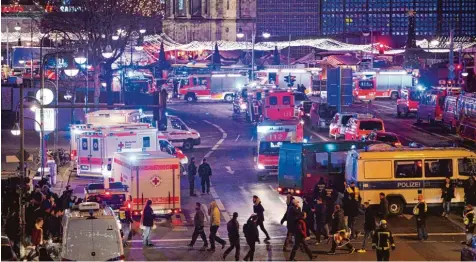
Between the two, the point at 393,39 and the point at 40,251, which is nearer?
the point at 40,251

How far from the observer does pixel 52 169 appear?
4203 cm

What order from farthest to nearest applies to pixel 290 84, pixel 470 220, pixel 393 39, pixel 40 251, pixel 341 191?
pixel 393 39 < pixel 290 84 < pixel 341 191 < pixel 470 220 < pixel 40 251

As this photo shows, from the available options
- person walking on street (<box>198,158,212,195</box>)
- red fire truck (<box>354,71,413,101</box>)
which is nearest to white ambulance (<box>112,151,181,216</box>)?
person walking on street (<box>198,158,212,195</box>)

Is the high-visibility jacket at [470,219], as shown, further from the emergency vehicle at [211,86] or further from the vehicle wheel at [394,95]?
the vehicle wheel at [394,95]

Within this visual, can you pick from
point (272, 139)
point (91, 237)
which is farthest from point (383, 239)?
point (272, 139)

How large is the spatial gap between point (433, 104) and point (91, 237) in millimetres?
41804

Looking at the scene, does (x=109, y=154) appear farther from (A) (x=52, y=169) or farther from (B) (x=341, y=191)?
(B) (x=341, y=191)

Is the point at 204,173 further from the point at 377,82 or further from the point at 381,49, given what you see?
the point at 381,49

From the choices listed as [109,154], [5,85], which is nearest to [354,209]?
[109,154]

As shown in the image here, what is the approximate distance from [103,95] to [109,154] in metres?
33.9

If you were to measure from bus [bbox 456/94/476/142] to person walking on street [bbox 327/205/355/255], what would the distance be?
24.4 meters

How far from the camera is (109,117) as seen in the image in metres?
48.8

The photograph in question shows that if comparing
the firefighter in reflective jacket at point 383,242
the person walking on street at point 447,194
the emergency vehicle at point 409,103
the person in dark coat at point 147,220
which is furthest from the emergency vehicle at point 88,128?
the emergency vehicle at point 409,103

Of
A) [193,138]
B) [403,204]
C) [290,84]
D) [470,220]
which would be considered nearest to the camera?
[470,220]
